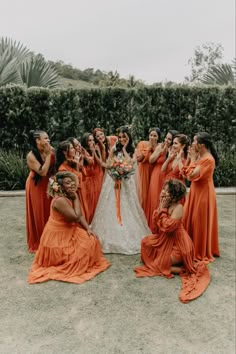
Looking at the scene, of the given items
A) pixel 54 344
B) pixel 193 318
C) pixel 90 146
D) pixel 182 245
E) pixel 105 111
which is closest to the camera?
pixel 54 344

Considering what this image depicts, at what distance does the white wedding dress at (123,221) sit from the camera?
6047mm

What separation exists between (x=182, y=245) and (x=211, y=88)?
749 centimetres

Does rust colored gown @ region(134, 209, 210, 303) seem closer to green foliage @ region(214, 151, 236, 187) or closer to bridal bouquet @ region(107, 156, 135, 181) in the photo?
bridal bouquet @ region(107, 156, 135, 181)

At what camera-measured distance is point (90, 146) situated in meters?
6.51

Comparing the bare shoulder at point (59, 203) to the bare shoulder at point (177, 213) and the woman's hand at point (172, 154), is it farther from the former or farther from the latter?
the woman's hand at point (172, 154)

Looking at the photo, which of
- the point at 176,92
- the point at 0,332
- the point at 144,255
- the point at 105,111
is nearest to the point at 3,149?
the point at 105,111

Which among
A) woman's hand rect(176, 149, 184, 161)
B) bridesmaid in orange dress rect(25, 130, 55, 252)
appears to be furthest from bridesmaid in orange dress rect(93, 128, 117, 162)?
woman's hand rect(176, 149, 184, 161)

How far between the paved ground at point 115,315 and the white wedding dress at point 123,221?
39 centimetres

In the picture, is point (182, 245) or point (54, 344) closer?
point (54, 344)

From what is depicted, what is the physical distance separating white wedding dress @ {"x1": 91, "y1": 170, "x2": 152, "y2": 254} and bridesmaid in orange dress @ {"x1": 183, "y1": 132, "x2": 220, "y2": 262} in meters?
0.82

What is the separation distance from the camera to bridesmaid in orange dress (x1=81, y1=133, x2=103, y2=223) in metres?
6.51

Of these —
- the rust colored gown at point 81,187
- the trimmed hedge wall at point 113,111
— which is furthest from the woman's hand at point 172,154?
the trimmed hedge wall at point 113,111

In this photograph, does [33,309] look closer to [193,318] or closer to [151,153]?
[193,318]

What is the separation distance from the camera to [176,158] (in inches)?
241
